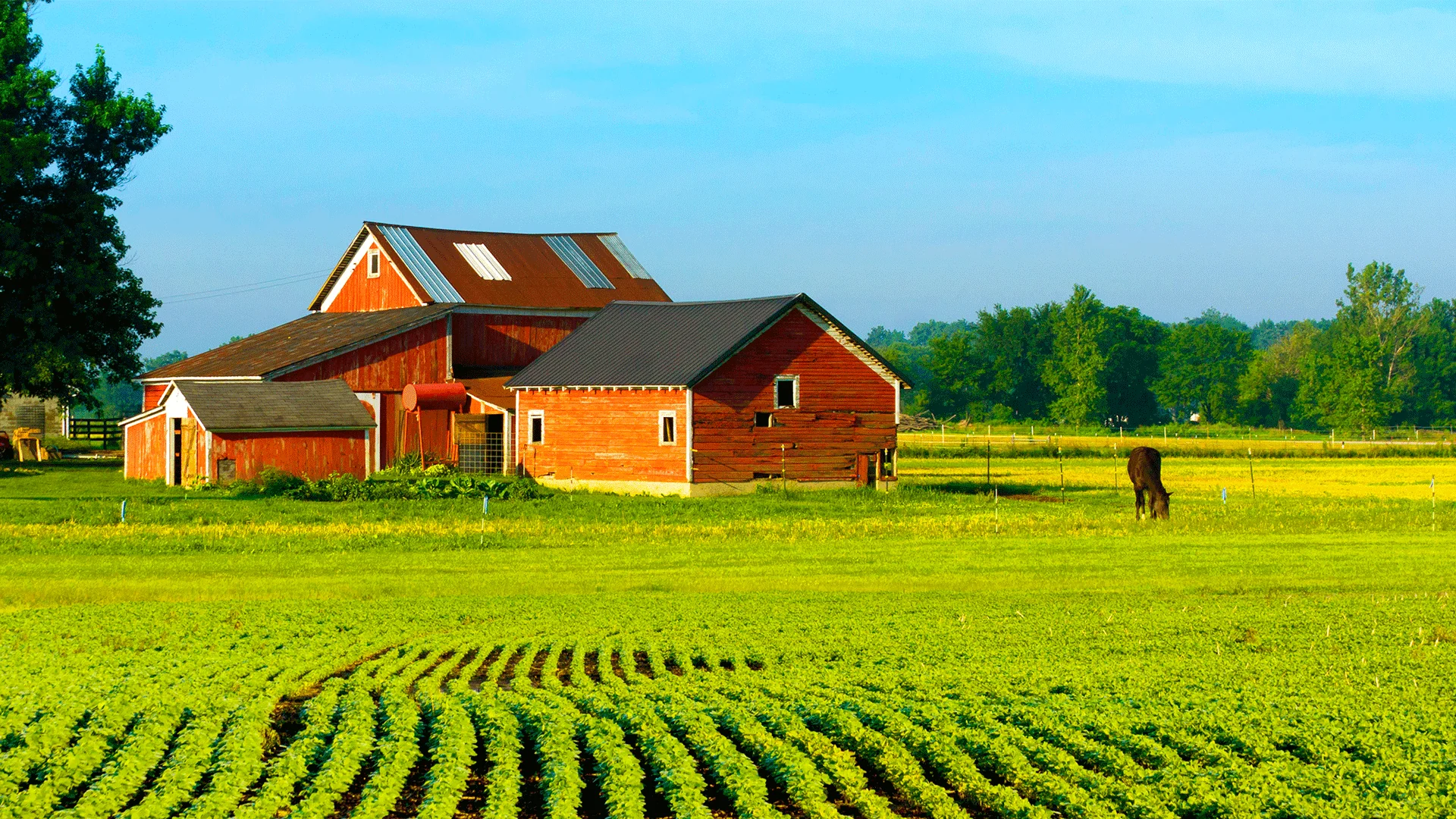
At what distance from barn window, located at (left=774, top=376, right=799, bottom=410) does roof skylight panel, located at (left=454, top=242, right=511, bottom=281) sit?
1818cm

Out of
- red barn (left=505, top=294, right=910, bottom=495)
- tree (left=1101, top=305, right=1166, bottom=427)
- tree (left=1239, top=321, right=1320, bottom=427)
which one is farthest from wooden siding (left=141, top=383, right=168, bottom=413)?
tree (left=1239, top=321, right=1320, bottom=427)

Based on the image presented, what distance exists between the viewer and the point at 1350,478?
58062mm

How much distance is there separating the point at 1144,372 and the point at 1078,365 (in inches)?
416

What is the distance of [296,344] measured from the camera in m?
53.8

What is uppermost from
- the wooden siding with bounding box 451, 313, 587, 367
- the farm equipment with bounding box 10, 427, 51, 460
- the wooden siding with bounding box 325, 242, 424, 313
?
the wooden siding with bounding box 325, 242, 424, 313

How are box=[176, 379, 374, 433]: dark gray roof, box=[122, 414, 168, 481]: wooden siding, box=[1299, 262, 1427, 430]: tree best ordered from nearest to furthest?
1. box=[176, 379, 374, 433]: dark gray roof
2. box=[122, 414, 168, 481]: wooden siding
3. box=[1299, 262, 1427, 430]: tree

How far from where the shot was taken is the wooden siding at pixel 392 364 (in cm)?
5006

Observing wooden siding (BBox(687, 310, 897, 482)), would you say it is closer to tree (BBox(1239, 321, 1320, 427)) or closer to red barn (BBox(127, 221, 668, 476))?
red barn (BBox(127, 221, 668, 476))

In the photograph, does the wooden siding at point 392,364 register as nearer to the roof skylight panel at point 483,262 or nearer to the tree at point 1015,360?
the roof skylight panel at point 483,262

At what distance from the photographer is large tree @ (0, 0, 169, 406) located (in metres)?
53.3

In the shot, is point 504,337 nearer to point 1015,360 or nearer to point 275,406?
point 275,406

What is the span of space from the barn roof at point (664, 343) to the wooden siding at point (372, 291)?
10.0 m

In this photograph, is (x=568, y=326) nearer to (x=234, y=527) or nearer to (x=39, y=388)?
(x=39, y=388)

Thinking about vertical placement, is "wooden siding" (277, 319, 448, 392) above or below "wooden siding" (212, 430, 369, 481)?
above
